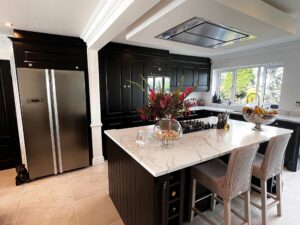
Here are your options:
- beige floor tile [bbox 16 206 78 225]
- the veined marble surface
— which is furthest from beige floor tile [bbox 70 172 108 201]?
the veined marble surface

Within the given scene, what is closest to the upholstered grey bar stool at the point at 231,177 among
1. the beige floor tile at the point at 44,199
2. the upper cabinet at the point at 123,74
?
the beige floor tile at the point at 44,199

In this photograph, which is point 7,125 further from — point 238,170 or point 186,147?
point 238,170

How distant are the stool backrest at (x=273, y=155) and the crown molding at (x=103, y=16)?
1860mm

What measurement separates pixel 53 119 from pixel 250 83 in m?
4.50

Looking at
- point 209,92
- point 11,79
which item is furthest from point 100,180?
point 209,92

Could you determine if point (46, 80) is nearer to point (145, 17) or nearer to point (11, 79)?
point (11, 79)

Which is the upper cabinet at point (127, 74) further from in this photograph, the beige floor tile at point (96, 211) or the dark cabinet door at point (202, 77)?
the beige floor tile at point (96, 211)

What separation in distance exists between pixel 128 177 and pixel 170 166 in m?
0.63

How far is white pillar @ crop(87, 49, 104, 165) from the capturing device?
3.03 metres

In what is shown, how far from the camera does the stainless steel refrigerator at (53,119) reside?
2574mm

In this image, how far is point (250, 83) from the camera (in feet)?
14.0

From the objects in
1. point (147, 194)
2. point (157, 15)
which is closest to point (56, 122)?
point (147, 194)

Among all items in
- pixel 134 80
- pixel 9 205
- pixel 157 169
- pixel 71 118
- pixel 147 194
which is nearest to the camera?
pixel 157 169

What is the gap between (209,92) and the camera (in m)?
5.21
